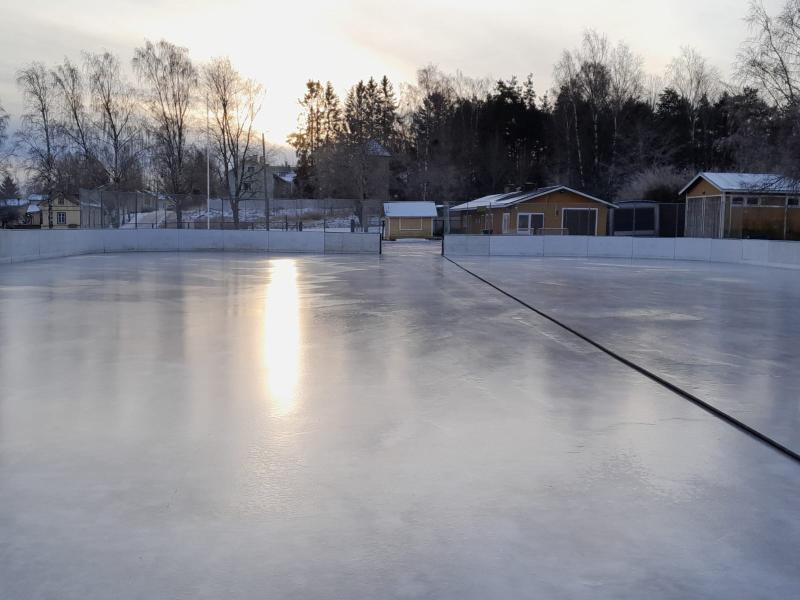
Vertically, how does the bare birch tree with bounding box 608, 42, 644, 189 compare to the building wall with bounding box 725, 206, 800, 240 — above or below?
above

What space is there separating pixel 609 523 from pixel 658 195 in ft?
171

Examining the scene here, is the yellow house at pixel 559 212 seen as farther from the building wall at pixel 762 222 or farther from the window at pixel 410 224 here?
the window at pixel 410 224

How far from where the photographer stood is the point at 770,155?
1180 inches

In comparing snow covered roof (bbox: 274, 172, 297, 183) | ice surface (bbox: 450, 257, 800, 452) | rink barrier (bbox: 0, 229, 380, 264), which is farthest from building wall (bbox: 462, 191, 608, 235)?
snow covered roof (bbox: 274, 172, 297, 183)

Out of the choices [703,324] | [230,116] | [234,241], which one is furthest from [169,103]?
[703,324]

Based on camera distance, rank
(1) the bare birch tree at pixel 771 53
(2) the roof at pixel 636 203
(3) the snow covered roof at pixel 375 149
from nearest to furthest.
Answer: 1. (1) the bare birch tree at pixel 771 53
2. (2) the roof at pixel 636 203
3. (3) the snow covered roof at pixel 375 149

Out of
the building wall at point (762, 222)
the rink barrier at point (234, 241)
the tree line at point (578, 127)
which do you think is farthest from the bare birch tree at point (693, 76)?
the rink barrier at point (234, 241)

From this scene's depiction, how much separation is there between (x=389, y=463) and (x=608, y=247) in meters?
34.3

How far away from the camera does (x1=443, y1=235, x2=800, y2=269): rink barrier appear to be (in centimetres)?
3341

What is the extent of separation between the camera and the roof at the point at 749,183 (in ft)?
104

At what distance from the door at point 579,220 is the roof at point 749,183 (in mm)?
7613

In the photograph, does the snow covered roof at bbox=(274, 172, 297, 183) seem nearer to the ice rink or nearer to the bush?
the bush

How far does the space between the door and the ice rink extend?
37708mm

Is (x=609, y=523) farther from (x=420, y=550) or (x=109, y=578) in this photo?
(x=109, y=578)
